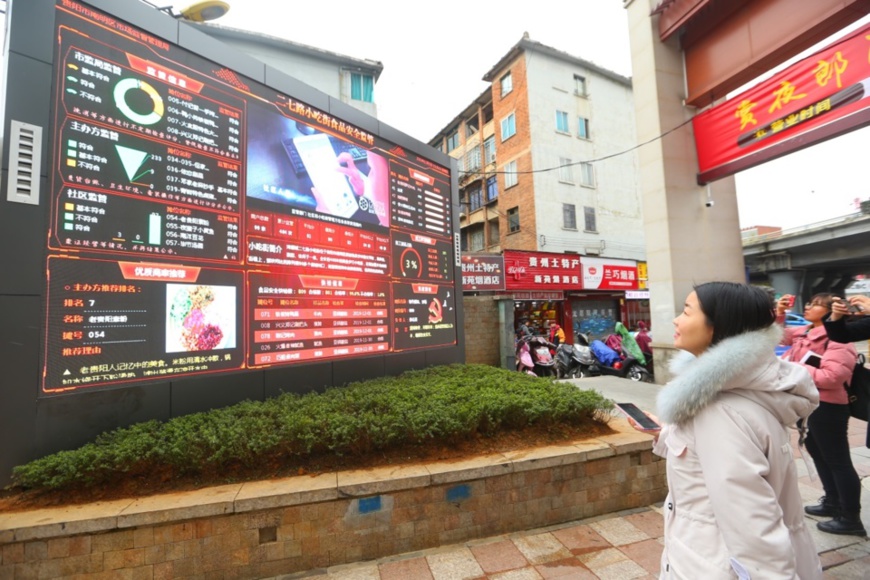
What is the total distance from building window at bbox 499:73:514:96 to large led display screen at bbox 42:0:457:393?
16.6 meters

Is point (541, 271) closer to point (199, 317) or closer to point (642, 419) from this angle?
point (199, 317)

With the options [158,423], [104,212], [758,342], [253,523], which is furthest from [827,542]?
[104,212]

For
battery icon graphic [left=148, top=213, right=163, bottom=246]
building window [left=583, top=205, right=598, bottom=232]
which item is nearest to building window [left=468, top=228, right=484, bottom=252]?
building window [left=583, top=205, right=598, bottom=232]

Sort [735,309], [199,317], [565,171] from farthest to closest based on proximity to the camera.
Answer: [565,171], [199,317], [735,309]

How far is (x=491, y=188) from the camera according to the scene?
2102 cm

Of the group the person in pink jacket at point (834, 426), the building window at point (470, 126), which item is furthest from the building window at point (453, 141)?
the person in pink jacket at point (834, 426)

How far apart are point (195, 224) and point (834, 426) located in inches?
199

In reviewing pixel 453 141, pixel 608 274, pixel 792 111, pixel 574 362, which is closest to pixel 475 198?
pixel 453 141

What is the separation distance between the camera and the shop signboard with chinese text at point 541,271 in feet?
47.1

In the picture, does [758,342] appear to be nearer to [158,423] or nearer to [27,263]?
[158,423]

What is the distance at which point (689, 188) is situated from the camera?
7.46 metres

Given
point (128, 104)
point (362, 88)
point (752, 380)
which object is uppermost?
point (362, 88)

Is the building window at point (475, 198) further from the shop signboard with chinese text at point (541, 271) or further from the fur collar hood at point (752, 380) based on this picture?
the fur collar hood at point (752, 380)

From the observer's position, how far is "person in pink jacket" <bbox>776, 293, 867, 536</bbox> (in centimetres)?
276
